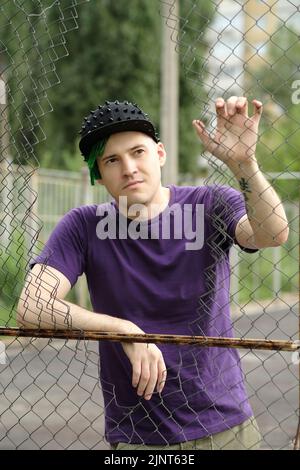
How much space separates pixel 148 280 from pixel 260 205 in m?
0.44

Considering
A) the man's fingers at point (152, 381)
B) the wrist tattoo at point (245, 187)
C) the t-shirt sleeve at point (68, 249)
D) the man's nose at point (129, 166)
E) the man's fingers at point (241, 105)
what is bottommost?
the man's fingers at point (152, 381)

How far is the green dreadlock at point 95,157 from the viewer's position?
2.37 meters

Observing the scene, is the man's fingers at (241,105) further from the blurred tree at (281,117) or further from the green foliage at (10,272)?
the green foliage at (10,272)

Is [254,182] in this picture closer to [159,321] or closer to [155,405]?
[159,321]

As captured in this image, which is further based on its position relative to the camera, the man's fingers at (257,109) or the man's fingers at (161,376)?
the man's fingers at (161,376)

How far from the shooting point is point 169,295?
7.57 feet

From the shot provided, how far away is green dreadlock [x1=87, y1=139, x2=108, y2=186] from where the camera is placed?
7.78 feet

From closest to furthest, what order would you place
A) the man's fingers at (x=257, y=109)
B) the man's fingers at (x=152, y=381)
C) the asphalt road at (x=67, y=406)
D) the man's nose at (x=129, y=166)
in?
the man's fingers at (x=257, y=109) < the man's fingers at (x=152, y=381) < the man's nose at (x=129, y=166) < the asphalt road at (x=67, y=406)

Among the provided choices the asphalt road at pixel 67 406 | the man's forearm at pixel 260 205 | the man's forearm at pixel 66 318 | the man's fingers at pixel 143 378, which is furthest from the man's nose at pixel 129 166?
the asphalt road at pixel 67 406

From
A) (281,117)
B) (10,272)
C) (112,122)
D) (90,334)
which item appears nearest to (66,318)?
(90,334)

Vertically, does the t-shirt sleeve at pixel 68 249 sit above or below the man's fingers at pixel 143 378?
above

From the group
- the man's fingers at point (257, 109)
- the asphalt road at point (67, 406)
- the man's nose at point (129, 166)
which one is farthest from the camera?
the asphalt road at point (67, 406)

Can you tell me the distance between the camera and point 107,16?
54.9ft
